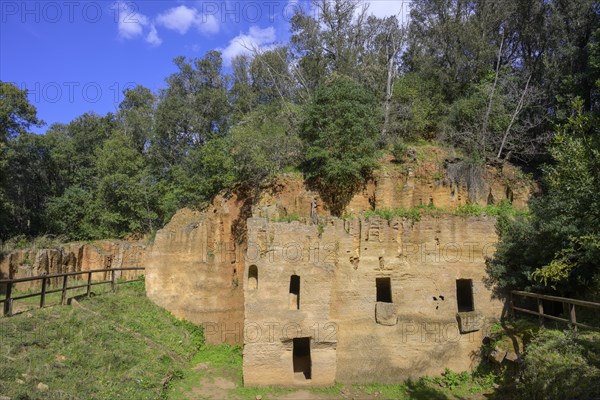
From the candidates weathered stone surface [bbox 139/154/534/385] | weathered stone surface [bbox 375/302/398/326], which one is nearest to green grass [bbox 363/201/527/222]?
weathered stone surface [bbox 139/154/534/385]

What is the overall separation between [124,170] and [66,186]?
8.11 metres

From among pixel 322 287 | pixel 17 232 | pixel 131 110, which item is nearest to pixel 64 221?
pixel 17 232

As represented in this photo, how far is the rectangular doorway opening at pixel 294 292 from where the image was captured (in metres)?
13.1

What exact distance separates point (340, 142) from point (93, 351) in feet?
35.4

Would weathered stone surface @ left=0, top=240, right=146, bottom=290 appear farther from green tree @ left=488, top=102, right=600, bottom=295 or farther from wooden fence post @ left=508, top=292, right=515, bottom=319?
green tree @ left=488, top=102, right=600, bottom=295

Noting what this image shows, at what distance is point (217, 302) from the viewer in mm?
16109

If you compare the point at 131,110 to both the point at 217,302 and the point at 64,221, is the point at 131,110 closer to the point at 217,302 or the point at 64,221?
the point at 64,221

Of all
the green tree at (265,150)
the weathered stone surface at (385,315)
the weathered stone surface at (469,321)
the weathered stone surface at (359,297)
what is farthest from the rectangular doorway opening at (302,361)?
the green tree at (265,150)

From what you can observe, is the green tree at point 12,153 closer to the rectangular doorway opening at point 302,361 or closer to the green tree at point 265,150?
the green tree at point 265,150

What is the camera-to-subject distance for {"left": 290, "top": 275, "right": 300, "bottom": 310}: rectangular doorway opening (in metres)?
13.1

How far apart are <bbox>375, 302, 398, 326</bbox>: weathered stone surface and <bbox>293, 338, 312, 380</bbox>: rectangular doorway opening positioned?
2412 mm

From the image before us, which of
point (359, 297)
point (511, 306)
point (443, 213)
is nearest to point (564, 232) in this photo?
point (511, 306)

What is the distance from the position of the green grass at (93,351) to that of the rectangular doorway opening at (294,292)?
3.90 m

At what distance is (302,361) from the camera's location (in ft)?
47.5
